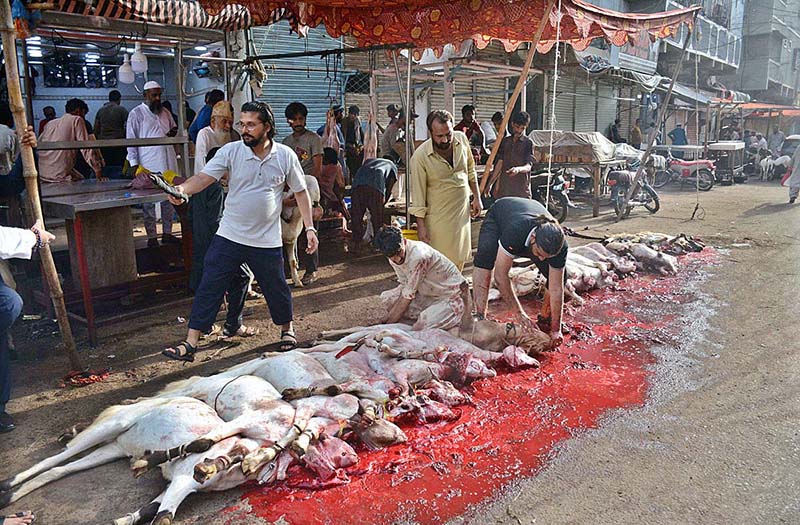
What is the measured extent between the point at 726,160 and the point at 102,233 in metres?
20.6

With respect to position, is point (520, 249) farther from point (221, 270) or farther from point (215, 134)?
point (215, 134)

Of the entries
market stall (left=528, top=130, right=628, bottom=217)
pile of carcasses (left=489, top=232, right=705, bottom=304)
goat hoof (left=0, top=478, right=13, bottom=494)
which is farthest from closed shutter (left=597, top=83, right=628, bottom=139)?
goat hoof (left=0, top=478, right=13, bottom=494)

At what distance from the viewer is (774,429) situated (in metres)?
4.05

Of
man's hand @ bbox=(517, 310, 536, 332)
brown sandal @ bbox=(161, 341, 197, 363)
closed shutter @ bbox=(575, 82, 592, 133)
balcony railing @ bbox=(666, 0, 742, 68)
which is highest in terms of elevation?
balcony railing @ bbox=(666, 0, 742, 68)

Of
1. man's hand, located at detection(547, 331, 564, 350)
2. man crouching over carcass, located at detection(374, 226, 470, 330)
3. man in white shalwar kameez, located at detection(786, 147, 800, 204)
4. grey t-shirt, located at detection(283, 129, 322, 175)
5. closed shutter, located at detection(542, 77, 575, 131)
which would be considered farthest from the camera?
closed shutter, located at detection(542, 77, 575, 131)

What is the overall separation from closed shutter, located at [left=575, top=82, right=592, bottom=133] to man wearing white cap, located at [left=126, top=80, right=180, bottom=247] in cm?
1646

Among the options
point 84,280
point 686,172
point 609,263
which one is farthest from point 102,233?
point 686,172

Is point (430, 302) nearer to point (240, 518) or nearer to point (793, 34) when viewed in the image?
→ point (240, 518)

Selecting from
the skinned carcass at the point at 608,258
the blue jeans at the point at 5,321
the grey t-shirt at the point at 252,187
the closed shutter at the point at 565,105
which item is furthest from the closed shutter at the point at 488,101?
the blue jeans at the point at 5,321

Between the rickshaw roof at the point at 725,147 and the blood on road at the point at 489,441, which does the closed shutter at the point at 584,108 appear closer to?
the rickshaw roof at the point at 725,147

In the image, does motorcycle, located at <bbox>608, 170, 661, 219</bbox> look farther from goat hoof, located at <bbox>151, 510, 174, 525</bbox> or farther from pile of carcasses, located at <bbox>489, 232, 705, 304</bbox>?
goat hoof, located at <bbox>151, 510, 174, 525</bbox>

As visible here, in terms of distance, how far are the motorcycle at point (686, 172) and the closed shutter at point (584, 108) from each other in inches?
167

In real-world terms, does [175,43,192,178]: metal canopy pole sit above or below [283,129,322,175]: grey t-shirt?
above

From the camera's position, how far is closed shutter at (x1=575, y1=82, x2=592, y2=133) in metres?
22.2
